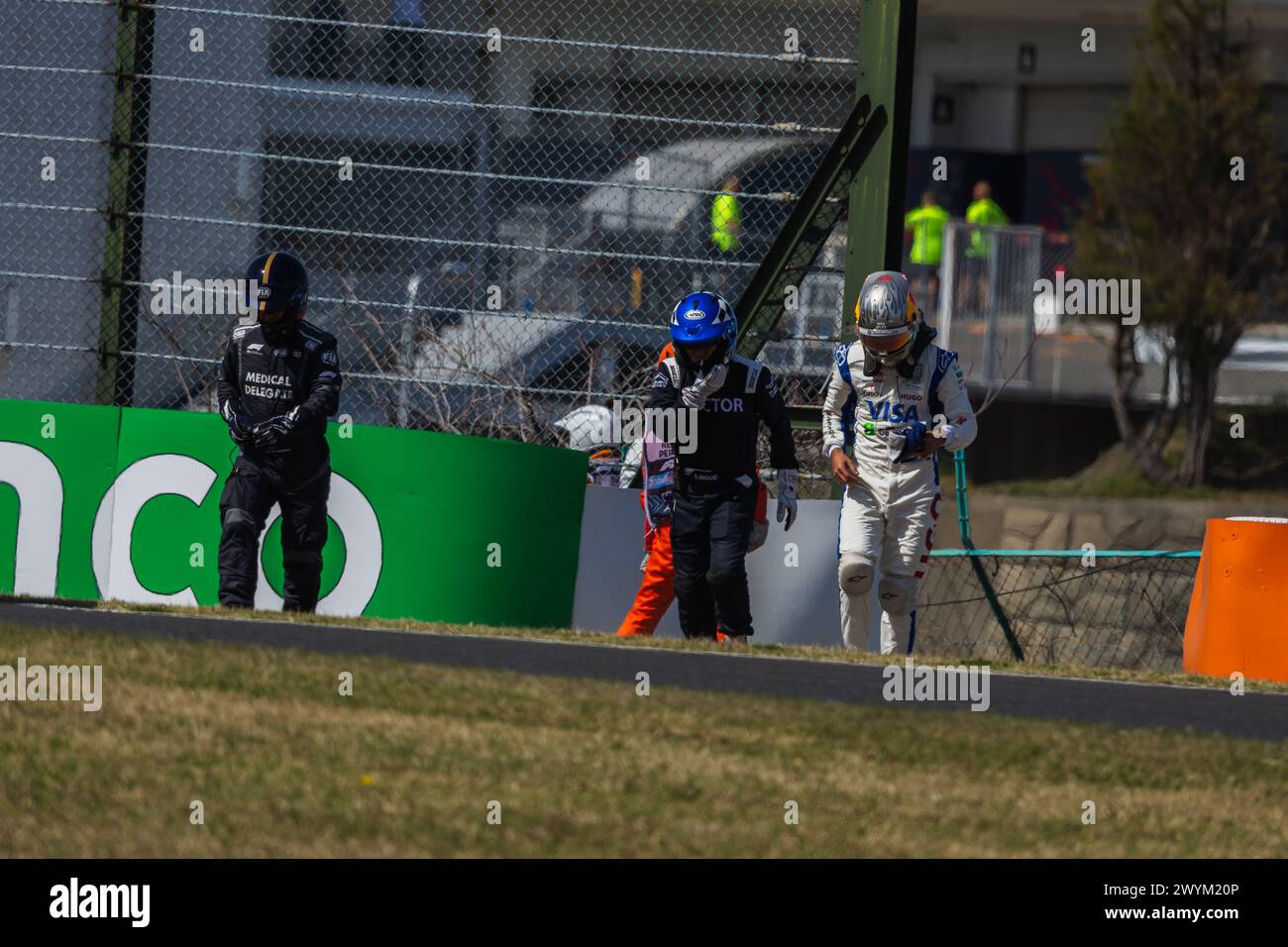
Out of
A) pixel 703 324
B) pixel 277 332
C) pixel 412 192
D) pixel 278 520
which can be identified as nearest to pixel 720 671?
pixel 703 324

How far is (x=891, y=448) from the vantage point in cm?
1041

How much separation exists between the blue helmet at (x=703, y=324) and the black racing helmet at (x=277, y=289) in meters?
1.80

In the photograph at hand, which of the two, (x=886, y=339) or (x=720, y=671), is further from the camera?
(x=886, y=339)

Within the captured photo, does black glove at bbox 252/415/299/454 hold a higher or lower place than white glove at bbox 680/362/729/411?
lower

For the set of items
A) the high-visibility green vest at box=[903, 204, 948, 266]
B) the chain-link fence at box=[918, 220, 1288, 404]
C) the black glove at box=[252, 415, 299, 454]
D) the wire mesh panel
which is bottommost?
the wire mesh panel

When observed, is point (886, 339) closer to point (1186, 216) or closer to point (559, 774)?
point (559, 774)

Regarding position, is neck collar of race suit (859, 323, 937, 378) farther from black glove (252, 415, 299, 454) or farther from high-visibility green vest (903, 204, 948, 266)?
high-visibility green vest (903, 204, 948, 266)

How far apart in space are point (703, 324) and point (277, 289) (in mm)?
2025

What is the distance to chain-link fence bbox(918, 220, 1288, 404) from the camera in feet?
67.5

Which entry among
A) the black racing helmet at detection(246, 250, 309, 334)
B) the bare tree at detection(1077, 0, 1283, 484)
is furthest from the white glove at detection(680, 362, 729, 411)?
the bare tree at detection(1077, 0, 1283, 484)

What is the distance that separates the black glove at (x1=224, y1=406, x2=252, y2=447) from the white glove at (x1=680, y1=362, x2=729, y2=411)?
2.06 m

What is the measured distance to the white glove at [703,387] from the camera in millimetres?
10344
